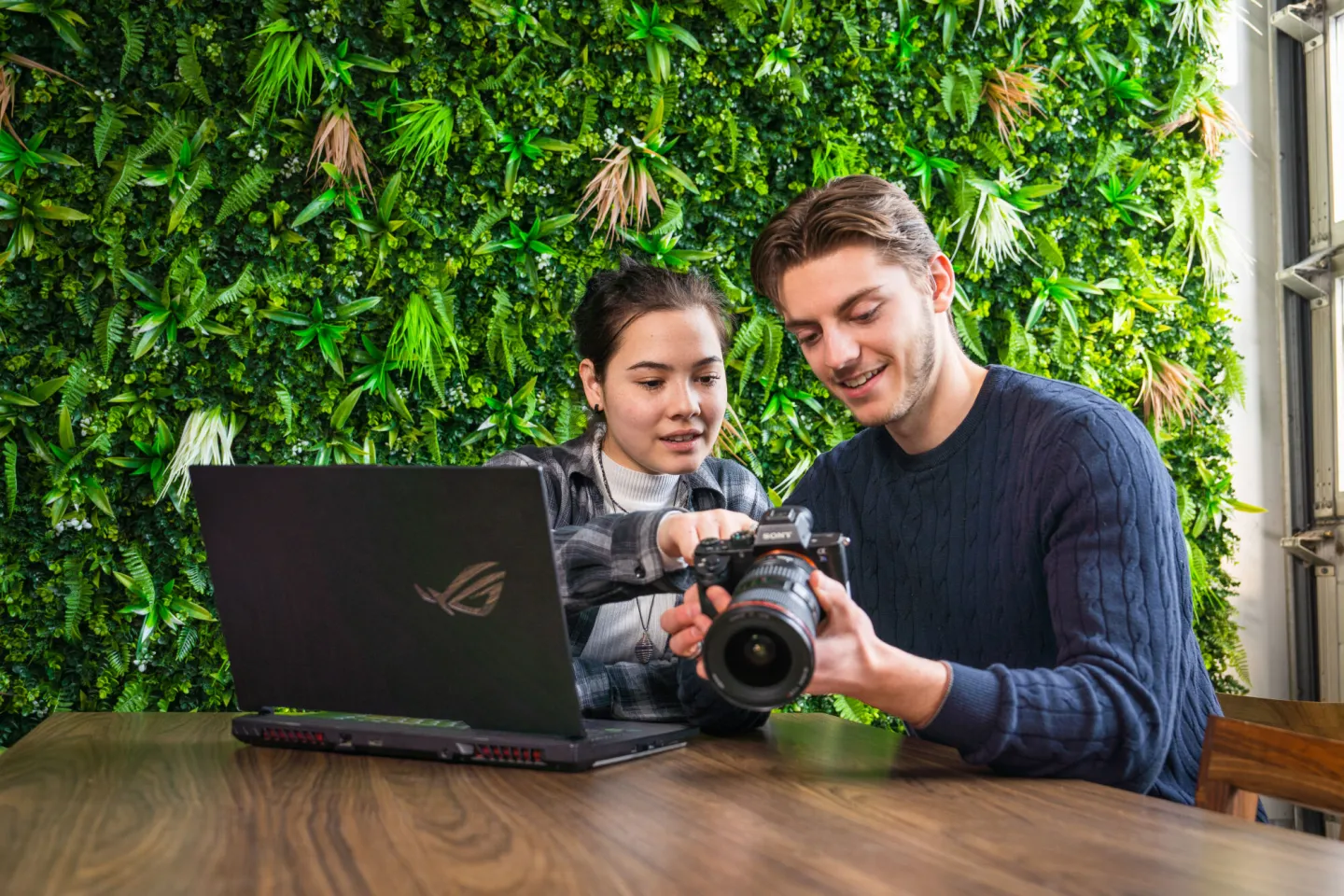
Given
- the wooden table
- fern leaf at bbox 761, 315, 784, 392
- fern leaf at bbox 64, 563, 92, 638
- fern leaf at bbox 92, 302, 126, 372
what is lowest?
the wooden table

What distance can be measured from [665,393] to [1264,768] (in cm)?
111

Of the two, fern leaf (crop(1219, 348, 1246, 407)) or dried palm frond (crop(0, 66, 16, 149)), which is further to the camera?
fern leaf (crop(1219, 348, 1246, 407))

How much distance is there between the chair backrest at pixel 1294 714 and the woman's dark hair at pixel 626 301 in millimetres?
1069

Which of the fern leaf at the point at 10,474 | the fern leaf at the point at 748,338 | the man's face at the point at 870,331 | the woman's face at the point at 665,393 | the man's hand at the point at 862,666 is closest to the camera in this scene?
the man's hand at the point at 862,666

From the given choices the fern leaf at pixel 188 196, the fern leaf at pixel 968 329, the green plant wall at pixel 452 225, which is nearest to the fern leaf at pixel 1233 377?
the green plant wall at pixel 452 225

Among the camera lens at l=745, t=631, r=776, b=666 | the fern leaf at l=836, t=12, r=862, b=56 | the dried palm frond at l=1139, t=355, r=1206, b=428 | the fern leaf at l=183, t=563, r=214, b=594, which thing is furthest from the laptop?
the dried palm frond at l=1139, t=355, r=1206, b=428

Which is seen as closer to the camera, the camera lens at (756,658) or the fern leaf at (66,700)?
the camera lens at (756,658)

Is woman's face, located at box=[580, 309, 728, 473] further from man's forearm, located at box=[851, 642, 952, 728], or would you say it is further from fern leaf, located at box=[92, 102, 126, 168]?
fern leaf, located at box=[92, 102, 126, 168]

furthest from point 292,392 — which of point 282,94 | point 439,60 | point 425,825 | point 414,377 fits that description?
point 425,825

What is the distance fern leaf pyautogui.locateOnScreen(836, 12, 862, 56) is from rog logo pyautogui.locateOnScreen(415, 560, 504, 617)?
2189 millimetres

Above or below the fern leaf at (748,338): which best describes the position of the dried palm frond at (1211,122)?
above

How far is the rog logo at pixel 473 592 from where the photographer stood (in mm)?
1091

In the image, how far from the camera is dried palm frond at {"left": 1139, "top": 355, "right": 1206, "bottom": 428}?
3.04m

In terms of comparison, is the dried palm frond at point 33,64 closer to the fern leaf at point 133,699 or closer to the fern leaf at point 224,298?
the fern leaf at point 224,298
